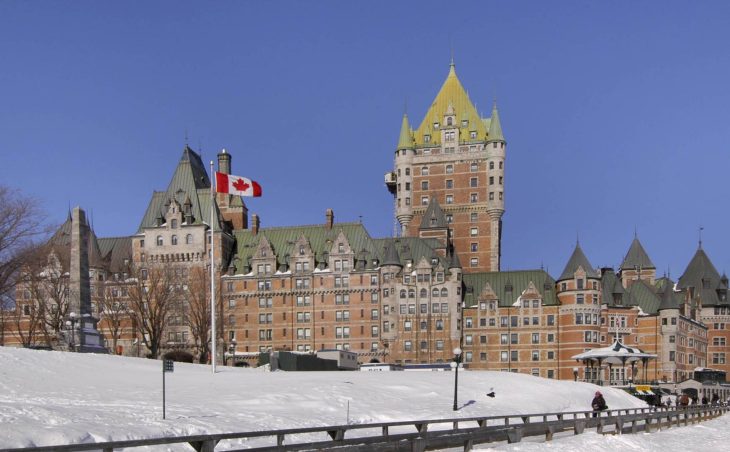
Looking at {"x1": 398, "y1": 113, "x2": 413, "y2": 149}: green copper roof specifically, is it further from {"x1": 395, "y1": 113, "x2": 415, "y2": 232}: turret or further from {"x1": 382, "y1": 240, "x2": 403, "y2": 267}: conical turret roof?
{"x1": 382, "y1": 240, "x2": 403, "y2": 267}: conical turret roof

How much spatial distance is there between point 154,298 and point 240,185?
144 feet

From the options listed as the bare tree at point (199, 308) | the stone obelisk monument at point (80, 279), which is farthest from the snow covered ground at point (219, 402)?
the bare tree at point (199, 308)

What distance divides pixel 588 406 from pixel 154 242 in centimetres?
7114

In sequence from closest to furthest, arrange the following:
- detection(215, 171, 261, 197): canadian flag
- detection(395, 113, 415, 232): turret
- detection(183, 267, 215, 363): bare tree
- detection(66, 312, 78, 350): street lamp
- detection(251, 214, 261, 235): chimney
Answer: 1. detection(215, 171, 261, 197): canadian flag
2. detection(66, 312, 78, 350): street lamp
3. detection(183, 267, 215, 363): bare tree
4. detection(251, 214, 261, 235): chimney
5. detection(395, 113, 415, 232): turret

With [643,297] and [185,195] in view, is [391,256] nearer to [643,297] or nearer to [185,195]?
[185,195]

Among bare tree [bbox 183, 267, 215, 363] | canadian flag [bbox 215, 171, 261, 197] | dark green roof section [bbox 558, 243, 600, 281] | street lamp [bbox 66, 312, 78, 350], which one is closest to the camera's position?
canadian flag [bbox 215, 171, 261, 197]

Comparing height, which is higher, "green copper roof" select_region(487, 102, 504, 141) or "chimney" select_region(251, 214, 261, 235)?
"green copper roof" select_region(487, 102, 504, 141)

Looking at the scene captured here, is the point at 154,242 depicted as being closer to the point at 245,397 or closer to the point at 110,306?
the point at 110,306

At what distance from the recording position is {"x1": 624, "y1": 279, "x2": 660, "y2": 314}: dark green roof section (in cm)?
11444

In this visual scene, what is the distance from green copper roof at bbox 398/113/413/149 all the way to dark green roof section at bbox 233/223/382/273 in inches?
701

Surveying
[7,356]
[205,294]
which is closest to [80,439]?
[7,356]

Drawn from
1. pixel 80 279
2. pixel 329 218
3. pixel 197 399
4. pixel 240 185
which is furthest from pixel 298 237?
pixel 197 399

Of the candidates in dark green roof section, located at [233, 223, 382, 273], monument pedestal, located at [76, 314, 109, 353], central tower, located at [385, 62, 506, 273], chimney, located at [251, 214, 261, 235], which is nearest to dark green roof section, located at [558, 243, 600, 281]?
central tower, located at [385, 62, 506, 273]

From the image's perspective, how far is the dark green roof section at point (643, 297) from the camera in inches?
4505
